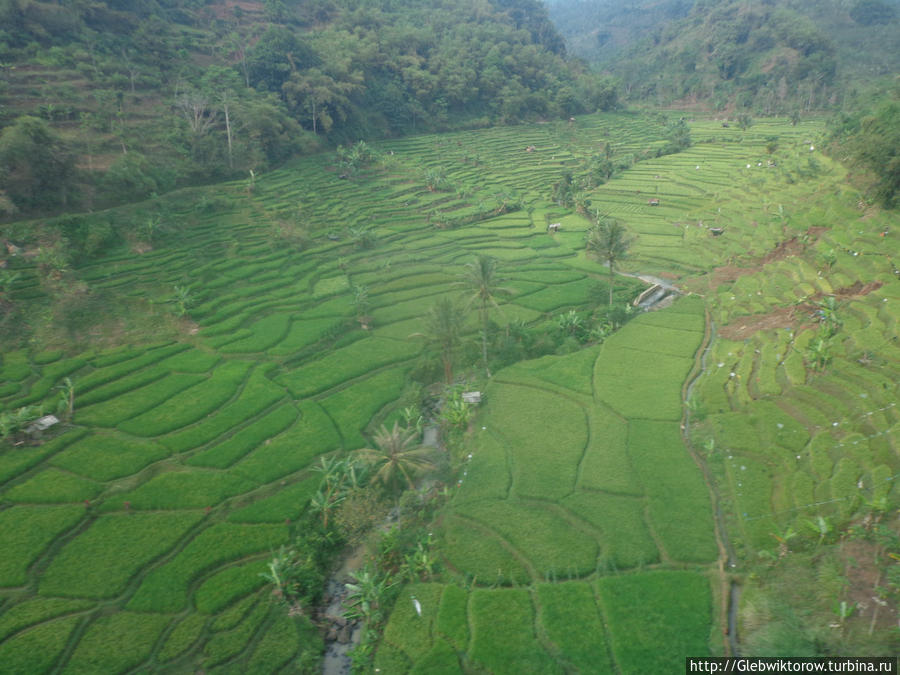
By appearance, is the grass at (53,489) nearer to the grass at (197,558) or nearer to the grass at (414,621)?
the grass at (197,558)

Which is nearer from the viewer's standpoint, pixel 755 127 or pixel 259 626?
pixel 259 626

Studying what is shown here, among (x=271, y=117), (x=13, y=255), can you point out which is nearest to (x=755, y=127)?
(x=271, y=117)

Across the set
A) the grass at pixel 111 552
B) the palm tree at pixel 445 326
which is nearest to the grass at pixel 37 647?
the grass at pixel 111 552

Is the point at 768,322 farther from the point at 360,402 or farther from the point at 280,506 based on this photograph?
the point at 280,506

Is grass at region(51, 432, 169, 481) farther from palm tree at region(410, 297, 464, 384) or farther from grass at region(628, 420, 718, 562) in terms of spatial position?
grass at region(628, 420, 718, 562)

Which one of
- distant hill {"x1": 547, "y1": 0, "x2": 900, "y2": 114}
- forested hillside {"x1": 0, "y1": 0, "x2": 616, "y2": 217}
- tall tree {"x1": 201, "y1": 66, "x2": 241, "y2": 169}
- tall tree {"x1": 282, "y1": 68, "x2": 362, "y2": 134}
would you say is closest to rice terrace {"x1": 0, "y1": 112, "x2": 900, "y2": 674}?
forested hillside {"x1": 0, "y1": 0, "x2": 616, "y2": 217}

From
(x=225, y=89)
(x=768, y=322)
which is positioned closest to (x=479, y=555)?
(x=768, y=322)

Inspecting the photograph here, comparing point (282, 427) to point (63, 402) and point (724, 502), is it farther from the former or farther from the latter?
point (724, 502)
